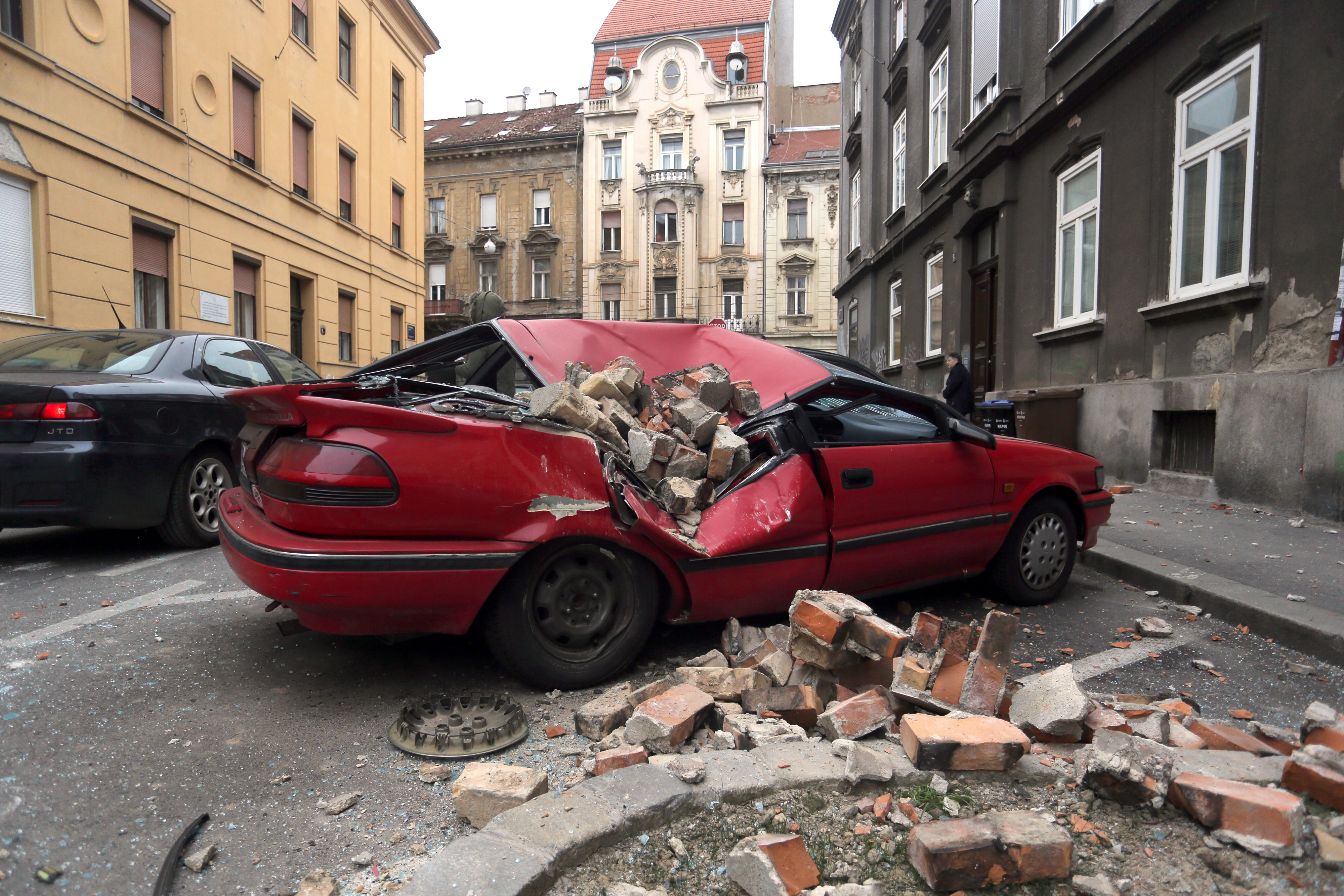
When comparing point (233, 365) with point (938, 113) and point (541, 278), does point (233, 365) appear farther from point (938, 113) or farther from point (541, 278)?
point (541, 278)

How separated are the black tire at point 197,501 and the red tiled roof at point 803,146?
120 ft

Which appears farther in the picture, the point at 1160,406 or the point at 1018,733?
the point at 1160,406

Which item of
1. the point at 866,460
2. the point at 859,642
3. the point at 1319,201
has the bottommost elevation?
the point at 859,642

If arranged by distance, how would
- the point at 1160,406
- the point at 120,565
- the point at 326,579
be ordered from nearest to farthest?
the point at 326,579 → the point at 120,565 → the point at 1160,406

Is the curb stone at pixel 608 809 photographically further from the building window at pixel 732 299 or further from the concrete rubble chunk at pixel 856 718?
the building window at pixel 732 299

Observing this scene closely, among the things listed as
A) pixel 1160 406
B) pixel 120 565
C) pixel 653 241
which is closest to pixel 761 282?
pixel 653 241

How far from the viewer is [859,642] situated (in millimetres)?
2688

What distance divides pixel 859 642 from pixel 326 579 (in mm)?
1898

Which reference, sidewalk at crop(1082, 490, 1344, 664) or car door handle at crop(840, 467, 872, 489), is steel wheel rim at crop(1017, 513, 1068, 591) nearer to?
sidewalk at crop(1082, 490, 1344, 664)

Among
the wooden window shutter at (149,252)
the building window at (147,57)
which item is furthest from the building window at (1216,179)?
the building window at (147,57)

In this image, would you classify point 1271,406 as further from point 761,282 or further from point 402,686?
point 761,282

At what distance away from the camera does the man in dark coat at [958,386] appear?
11.0 metres

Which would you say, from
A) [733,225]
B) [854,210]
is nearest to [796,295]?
[733,225]

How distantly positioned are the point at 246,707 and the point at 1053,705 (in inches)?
114
